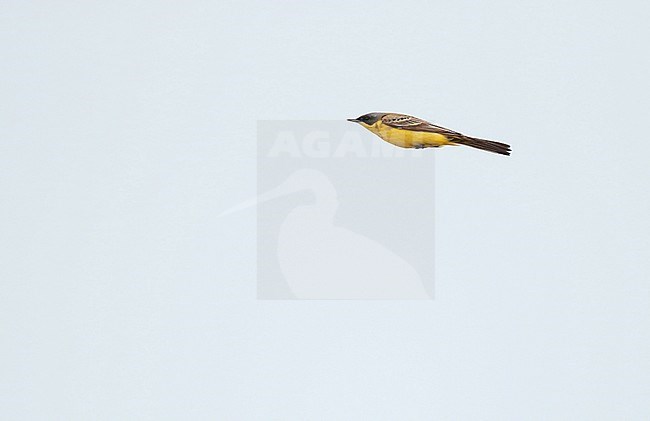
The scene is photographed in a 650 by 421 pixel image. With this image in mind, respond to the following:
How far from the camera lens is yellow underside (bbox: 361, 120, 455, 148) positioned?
4250mm

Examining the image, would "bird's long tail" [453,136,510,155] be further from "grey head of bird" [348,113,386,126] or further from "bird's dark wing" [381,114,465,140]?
"grey head of bird" [348,113,386,126]

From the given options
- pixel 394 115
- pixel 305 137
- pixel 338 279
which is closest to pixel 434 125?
pixel 394 115

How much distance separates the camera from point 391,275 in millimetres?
5270

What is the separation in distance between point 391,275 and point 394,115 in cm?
117

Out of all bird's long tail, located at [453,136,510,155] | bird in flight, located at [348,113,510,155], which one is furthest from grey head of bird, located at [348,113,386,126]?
bird's long tail, located at [453,136,510,155]

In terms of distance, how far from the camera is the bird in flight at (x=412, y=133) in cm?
421

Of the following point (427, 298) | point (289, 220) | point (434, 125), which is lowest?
point (427, 298)

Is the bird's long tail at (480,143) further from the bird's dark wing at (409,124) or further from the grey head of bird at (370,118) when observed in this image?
the grey head of bird at (370,118)

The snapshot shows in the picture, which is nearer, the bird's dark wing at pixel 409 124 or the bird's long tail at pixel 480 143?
the bird's long tail at pixel 480 143

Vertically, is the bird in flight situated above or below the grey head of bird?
below

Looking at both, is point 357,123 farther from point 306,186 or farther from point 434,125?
point 306,186

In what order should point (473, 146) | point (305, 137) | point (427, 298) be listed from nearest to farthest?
point (473, 146) < point (305, 137) < point (427, 298)

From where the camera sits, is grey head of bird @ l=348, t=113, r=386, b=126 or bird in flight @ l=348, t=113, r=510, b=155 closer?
bird in flight @ l=348, t=113, r=510, b=155

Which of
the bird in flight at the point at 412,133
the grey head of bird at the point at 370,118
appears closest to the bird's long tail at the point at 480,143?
the bird in flight at the point at 412,133
